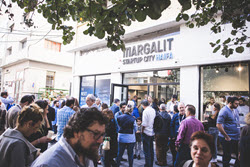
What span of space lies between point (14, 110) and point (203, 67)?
7008 mm

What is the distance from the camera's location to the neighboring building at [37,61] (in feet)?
61.1

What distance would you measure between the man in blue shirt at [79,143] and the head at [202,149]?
1.42 meters

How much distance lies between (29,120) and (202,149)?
2.29 metres

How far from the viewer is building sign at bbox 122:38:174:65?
8.42 metres

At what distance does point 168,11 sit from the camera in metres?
8.34

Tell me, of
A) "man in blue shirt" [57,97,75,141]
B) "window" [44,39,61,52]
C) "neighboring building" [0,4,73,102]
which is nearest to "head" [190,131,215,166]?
"man in blue shirt" [57,97,75,141]

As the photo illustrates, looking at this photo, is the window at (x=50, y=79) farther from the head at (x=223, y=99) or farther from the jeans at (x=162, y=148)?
the head at (x=223, y=99)

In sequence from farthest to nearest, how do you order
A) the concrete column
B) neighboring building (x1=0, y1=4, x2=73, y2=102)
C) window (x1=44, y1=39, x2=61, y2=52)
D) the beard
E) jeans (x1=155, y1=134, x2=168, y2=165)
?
window (x1=44, y1=39, x2=61, y2=52) → neighboring building (x1=0, y1=4, x2=73, y2=102) → the concrete column → jeans (x1=155, y1=134, x2=168, y2=165) → the beard

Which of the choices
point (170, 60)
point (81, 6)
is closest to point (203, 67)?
point (170, 60)

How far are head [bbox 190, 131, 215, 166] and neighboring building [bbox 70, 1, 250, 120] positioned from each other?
13.2 ft

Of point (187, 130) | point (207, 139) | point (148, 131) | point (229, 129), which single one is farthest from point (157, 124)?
point (207, 139)

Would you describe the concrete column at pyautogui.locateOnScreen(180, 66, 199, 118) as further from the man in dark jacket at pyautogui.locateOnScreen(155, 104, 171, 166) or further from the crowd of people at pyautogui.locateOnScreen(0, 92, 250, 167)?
the man in dark jacket at pyautogui.locateOnScreen(155, 104, 171, 166)

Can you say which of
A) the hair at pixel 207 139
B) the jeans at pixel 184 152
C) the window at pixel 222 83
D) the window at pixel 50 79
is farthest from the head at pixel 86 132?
the window at pixel 50 79

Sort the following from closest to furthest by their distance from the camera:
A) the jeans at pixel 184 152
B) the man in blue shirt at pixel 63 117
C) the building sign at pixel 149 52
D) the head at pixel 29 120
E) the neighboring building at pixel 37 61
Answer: the head at pixel 29 120 → the jeans at pixel 184 152 → the man in blue shirt at pixel 63 117 → the building sign at pixel 149 52 → the neighboring building at pixel 37 61
